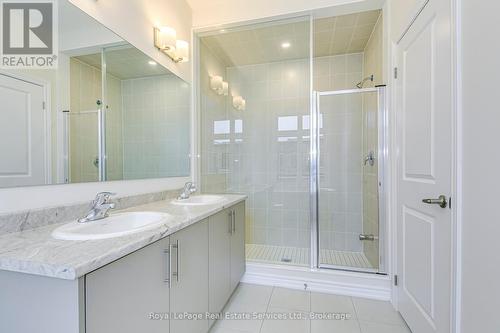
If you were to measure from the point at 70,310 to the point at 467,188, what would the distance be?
1441 millimetres

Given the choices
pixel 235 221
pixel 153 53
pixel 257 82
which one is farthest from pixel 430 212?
pixel 257 82

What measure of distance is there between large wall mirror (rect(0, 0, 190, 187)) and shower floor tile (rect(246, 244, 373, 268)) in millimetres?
1341

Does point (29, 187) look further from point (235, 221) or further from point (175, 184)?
point (235, 221)

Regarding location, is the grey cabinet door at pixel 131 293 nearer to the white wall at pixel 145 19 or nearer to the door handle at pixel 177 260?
the door handle at pixel 177 260

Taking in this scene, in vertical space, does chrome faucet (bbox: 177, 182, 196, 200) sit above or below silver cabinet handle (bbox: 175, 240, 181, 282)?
above

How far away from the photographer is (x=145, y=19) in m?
1.71

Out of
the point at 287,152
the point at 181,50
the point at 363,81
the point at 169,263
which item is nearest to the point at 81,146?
the point at 169,263

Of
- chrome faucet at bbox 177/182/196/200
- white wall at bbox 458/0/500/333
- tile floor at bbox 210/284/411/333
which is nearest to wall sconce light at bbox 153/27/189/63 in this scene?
chrome faucet at bbox 177/182/196/200

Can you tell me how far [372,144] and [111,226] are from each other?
2295 mm

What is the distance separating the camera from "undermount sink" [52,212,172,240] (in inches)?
32.6

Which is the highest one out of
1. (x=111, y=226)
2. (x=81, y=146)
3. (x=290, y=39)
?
(x=290, y=39)

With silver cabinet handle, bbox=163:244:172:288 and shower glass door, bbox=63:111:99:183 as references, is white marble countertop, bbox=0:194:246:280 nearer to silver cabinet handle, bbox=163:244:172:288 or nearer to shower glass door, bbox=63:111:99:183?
silver cabinet handle, bbox=163:244:172:288

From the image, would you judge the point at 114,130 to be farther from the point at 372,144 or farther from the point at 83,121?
the point at 372,144

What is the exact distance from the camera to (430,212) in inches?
48.8
